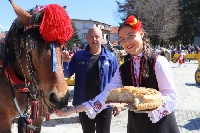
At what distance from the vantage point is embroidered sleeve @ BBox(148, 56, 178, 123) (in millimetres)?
2023

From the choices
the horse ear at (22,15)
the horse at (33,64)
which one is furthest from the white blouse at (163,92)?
the horse ear at (22,15)

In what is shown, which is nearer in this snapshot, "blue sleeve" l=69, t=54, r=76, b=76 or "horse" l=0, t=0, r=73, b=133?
"horse" l=0, t=0, r=73, b=133

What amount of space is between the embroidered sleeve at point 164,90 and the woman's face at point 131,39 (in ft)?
0.67

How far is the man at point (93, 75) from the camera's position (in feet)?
11.2

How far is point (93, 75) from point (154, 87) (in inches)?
51.4

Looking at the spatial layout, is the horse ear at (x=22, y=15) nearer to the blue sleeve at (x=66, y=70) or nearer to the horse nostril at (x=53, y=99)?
the horse nostril at (x=53, y=99)

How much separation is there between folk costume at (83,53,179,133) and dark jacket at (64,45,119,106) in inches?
35.6

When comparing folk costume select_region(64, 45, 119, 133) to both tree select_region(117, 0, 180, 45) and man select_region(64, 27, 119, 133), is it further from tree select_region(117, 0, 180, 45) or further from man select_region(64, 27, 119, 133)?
tree select_region(117, 0, 180, 45)

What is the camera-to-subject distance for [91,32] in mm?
3424

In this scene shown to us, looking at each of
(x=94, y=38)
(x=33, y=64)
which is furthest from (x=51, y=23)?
(x=94, y=38)

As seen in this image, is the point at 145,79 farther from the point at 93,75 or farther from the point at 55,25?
the point at 93,75

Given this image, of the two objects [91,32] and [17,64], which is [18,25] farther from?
[91,32]

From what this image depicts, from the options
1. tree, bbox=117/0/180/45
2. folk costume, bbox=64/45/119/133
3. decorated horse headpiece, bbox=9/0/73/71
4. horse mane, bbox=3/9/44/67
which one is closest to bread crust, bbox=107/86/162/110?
decorated horse headpiece, bbox=9/0/73/71

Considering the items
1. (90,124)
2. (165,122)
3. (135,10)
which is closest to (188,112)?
(90,124)
